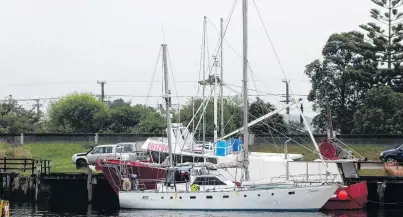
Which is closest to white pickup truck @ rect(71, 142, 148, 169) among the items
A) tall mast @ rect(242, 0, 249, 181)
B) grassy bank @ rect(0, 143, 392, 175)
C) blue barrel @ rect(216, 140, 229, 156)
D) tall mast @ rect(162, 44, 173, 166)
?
grassy bank @ rect(0, 143, 392, 175)

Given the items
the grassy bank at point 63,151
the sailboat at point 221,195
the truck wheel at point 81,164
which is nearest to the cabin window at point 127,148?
the truck wheel at point 81,164

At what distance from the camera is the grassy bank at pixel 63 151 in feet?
196

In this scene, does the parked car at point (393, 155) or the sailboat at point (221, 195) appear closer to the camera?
the sailboat at point (221, 195)

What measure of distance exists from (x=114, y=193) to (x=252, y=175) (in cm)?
860

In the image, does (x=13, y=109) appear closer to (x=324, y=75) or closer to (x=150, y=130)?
(x=150, y=130)

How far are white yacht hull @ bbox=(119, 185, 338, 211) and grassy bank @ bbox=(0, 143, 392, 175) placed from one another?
1098 cm

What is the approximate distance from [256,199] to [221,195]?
6.41 ft

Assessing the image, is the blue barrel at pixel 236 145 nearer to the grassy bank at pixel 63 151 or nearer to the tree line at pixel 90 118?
the grassy bank at pixel 63 151

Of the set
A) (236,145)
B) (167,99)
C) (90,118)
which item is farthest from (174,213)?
(90,118)

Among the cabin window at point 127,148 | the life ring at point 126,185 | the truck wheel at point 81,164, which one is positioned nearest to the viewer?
the life ring at point 126,185

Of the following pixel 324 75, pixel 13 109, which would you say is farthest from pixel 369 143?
pixel 13 109

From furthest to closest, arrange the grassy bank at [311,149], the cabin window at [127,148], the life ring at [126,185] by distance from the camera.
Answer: the grassy bank at [311,149]
the cabin window at [127,148]
the life ring at [126,185]

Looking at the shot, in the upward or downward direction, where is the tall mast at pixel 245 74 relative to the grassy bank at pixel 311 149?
upward

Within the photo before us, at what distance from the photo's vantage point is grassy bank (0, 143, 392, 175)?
59.8 m
